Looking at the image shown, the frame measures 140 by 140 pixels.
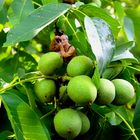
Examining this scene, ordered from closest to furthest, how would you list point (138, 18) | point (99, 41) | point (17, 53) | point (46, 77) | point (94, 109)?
point (99, 41), point (46, 77), point (94, 109), point (17, 53), point (138, 18)

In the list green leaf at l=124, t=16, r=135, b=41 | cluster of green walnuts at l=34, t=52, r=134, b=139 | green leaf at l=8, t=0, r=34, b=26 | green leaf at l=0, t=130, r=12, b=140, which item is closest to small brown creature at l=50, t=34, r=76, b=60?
cluster of green walnuts at l=34, t=52, r=134, b=139

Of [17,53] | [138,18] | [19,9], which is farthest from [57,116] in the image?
[138,18]

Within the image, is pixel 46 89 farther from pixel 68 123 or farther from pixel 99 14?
pixel 99 14

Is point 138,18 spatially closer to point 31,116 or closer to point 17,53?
point 17,53

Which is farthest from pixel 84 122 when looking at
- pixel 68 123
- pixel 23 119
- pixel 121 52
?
pixel 121 52

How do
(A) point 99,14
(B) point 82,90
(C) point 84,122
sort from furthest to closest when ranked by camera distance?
1. (A) point 99,14
2. (C) point 84,122
3. (B) point 82,90

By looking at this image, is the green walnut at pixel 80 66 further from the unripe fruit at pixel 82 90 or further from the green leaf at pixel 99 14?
the green leaf at pixel 99 14
